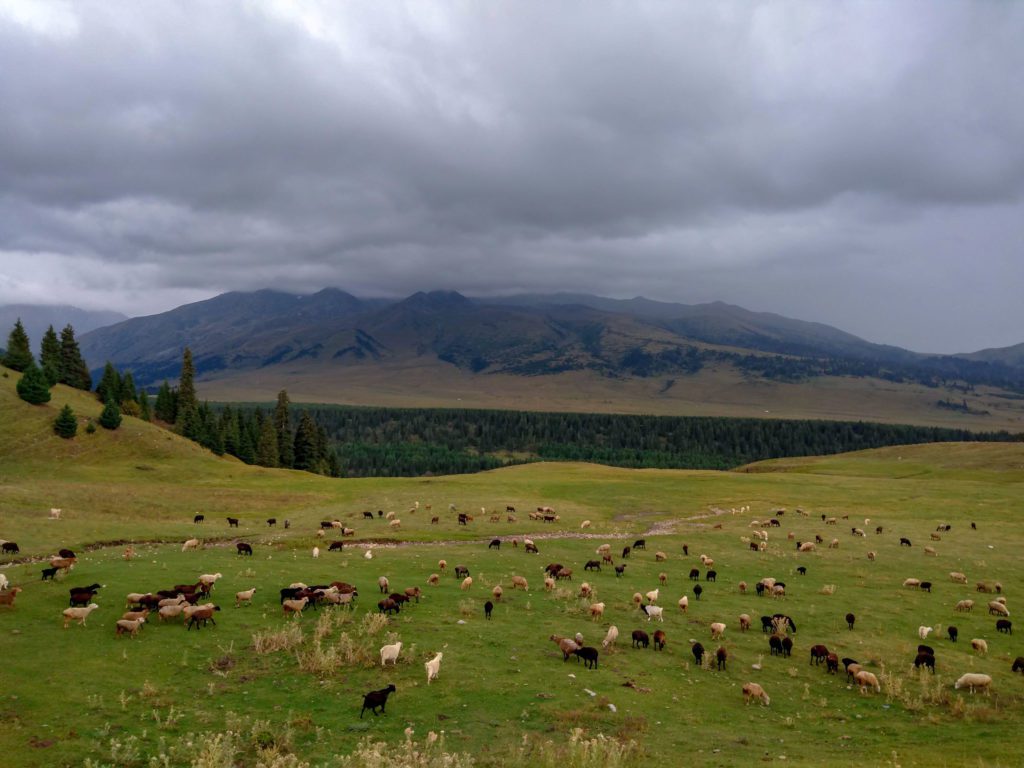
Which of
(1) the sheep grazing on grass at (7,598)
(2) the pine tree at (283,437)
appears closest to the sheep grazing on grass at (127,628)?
(1) the sheep grazing on grass at (7,598)

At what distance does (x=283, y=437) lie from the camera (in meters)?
128

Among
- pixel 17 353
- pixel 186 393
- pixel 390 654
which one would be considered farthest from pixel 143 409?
pixel 390 654

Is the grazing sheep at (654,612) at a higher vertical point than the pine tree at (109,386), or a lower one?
lower

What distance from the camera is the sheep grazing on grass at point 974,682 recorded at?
2019 centimetres

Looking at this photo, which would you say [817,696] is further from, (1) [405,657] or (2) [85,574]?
(2) [85,574]

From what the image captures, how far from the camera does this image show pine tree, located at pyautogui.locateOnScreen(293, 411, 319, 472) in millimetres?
129125

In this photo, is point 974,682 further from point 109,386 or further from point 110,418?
point 109,386

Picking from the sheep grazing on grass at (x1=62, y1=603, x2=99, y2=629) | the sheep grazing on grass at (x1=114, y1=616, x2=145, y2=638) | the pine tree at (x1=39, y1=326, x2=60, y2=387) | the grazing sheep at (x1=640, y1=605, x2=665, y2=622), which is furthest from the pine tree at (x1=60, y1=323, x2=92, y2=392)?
the grazing sheep at (x1=640, y1=605, x2=665, y2=622)

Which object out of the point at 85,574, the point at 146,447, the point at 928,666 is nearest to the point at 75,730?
the point at 85,574

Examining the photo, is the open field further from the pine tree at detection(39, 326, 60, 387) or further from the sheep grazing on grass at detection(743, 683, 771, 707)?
the pine tree at detection(39, 326, 60, 387)

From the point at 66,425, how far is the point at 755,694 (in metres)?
91.6

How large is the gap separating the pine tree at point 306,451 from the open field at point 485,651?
71.8 m

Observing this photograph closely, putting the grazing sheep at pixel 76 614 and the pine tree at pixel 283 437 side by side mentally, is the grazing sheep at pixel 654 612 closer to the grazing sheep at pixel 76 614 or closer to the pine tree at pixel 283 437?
the grazing sheep at pixel 76 614

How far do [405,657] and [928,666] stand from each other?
19077 millimetres
